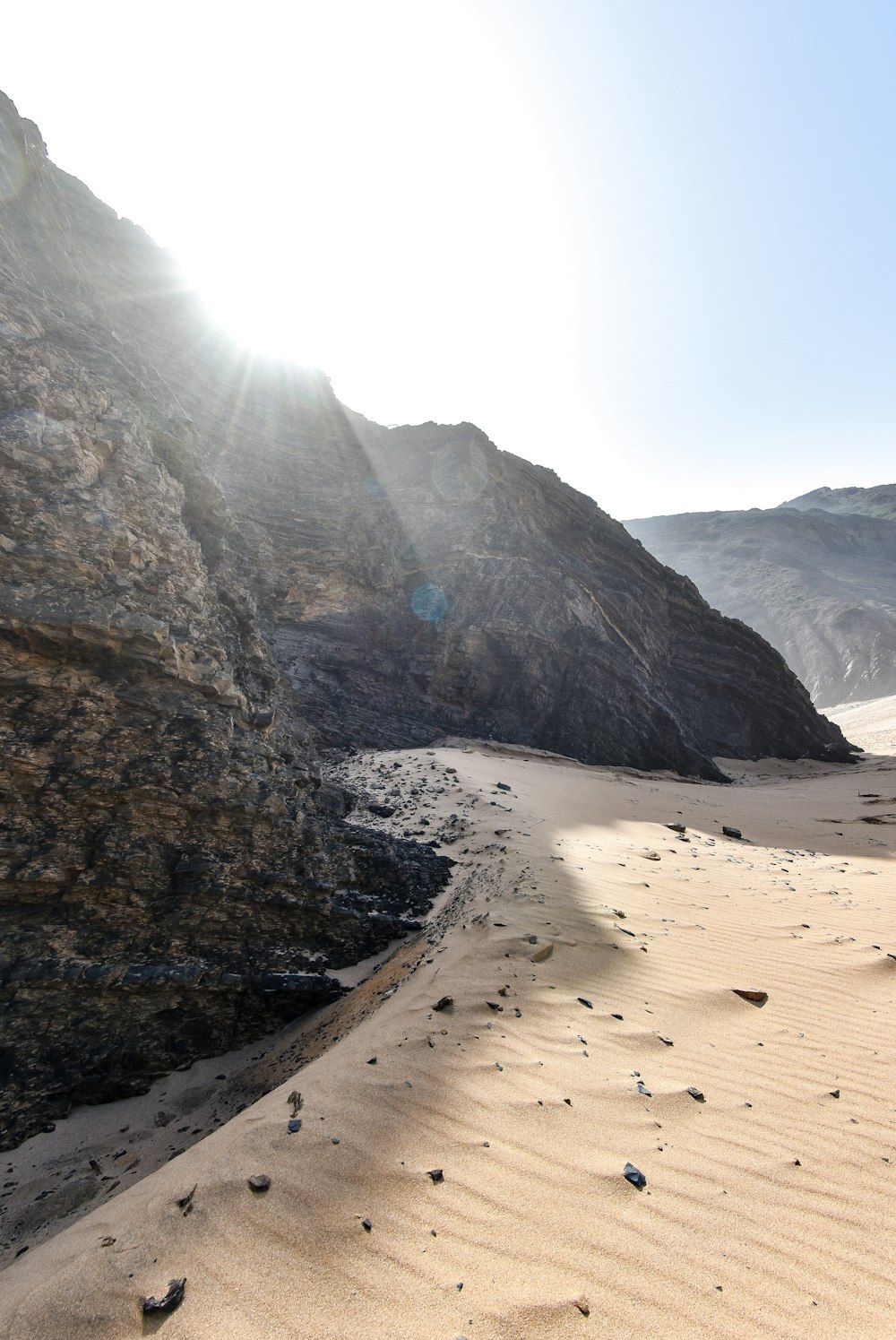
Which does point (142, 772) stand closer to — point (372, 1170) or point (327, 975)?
point (327, 975)

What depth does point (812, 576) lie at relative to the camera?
6281 cm

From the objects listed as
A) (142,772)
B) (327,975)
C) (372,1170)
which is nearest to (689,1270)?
(372,1170)

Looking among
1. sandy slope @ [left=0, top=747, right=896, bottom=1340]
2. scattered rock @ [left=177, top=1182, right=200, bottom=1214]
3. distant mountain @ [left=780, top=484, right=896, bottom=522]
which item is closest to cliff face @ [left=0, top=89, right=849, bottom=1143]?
sandy slope @ [left=0, top=747, right=896, bottom=1340]

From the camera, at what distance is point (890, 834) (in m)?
9.67

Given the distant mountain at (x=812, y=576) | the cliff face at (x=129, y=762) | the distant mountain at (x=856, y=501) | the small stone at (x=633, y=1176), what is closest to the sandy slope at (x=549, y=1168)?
the small stone at (x=633, y=1176)

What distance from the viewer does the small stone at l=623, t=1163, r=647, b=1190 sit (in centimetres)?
219

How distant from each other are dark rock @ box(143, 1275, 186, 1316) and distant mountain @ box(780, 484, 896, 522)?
317 feet

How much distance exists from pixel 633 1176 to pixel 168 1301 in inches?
66.2

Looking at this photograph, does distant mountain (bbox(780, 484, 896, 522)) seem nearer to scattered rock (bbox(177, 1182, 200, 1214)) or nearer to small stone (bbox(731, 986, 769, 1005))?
small stone (bbox(731, 986, 769, 1005))

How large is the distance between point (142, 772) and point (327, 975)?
221cm

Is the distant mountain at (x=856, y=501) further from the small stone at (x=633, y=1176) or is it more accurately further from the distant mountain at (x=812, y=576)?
the small stone at (x=633, y=1176)

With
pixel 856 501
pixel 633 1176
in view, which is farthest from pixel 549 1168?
pixel 856 501

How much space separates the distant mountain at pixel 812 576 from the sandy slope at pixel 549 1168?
5135 cm

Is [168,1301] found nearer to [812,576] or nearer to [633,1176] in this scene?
[633,1176]
